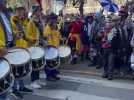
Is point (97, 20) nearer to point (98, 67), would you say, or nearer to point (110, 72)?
point (98, 67)

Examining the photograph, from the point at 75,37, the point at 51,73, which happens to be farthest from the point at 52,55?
the point at 75,37

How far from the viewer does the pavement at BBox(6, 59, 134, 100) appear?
9211 mm

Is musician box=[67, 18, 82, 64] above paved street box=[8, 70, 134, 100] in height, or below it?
above

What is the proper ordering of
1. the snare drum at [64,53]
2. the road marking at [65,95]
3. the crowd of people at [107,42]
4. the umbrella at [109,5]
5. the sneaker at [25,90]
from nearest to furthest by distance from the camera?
the road marking at [65,95]
the sneaker at [25,90]
the snare drum at [64,53]
the crowd of people at [107,42]
the umbrella at [109,5]

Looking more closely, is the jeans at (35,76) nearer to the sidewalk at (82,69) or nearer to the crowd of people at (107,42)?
the crowd of people at (107,42)

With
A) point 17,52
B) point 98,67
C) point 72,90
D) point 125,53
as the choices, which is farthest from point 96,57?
point 17,52

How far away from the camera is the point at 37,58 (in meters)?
Answer: 8.80

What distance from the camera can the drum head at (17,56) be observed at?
7.45 metres

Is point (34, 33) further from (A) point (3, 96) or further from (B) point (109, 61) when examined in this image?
(A) point (3, 96)

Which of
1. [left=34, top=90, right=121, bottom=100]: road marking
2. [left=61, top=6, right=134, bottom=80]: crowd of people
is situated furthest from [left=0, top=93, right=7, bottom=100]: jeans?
[left=61, top=6, right=134, bottom=80]: crowd of people

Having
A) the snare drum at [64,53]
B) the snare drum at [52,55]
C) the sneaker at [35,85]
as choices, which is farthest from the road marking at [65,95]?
the snare drum at [64,53]

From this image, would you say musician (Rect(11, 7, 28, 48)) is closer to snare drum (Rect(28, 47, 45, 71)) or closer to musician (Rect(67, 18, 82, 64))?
snare drum (Rect(28, 47, 45, 71))

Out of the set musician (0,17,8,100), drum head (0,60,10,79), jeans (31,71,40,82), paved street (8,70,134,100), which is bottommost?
paved street (8,70,134,100)

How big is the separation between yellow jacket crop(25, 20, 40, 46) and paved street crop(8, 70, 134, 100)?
1.12 metres
